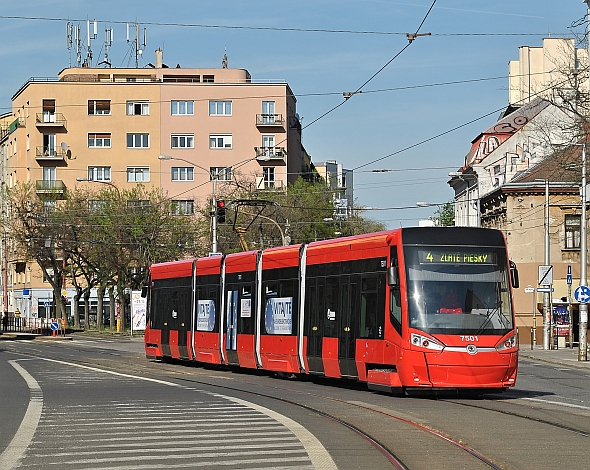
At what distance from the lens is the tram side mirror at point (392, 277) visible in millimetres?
19344

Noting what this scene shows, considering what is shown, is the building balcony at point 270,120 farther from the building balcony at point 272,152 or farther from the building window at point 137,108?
the building window at point 137,108

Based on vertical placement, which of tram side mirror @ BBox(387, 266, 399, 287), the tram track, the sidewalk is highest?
tram side mirror @ BBox(387, 266, 399, 287)

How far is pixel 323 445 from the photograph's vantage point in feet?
39.1

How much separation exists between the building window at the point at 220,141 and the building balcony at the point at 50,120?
482 inches

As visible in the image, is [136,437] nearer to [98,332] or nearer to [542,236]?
[542,236]

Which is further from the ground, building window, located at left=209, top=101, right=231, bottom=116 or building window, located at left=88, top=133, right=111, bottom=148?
building window, located at left=209, top=101, right=231, bottom=116

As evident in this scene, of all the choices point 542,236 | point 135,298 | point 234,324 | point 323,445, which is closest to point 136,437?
point 323,445

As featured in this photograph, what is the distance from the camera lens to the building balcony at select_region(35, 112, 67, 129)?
9431 centimetres

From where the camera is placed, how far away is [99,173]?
3740 inches

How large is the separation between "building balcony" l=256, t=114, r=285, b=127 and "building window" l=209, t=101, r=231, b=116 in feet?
8.36

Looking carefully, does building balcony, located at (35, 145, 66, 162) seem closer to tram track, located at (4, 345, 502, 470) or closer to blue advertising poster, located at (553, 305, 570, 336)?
blue advertising poster, located at (553, 305, 570, 336)

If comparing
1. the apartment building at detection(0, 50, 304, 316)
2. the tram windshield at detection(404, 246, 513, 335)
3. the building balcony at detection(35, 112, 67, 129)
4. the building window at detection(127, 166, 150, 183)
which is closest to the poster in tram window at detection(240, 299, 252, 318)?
the tram windshield at detection(404, 246, 513, 335)

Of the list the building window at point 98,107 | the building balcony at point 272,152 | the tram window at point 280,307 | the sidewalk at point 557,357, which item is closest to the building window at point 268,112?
the building balcony at point 272,152

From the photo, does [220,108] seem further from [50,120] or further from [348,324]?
[348,324]
